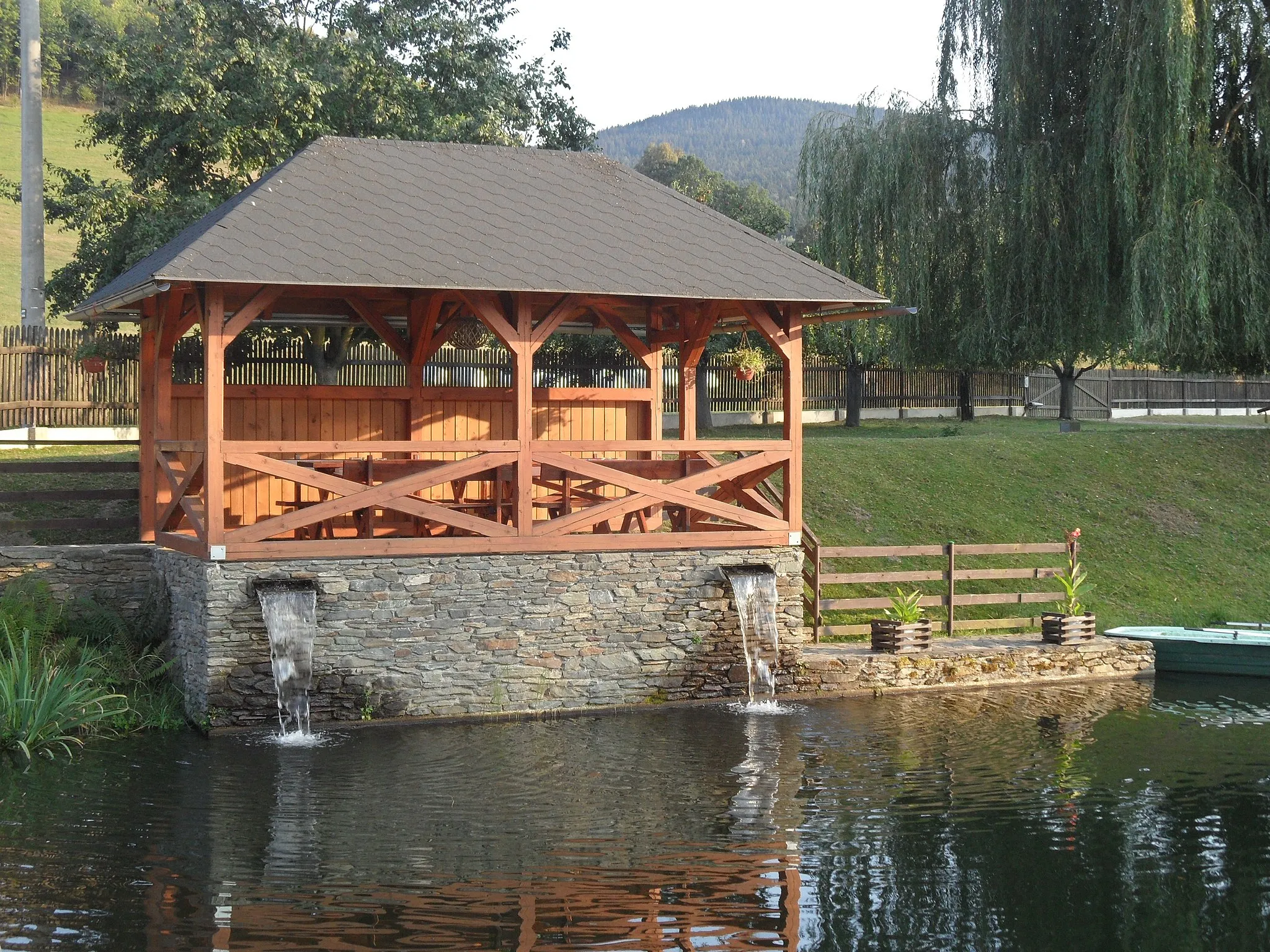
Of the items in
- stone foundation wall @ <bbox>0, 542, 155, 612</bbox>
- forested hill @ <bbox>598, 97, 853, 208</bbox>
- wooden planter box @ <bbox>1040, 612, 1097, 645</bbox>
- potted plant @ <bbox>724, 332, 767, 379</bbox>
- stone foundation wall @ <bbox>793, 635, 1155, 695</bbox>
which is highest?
forested hill @ <bbox>598, 97, 853, 208</bbox>

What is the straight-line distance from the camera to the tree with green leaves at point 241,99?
19.0 meters

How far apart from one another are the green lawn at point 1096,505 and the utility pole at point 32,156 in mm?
10724

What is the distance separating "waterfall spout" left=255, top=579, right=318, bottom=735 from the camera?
12266 mm

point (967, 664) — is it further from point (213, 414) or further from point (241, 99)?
point (241, 99)

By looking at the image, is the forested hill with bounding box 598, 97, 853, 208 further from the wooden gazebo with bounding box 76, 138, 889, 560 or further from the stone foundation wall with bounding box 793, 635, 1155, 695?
the stone foundation wall with bounding box 793, 635, 1155, 695

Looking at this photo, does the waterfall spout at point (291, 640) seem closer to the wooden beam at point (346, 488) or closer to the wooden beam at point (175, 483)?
the wooden beam at point (346, 488)

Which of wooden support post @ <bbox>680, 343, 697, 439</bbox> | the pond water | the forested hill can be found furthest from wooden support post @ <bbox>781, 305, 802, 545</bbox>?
the forested hill

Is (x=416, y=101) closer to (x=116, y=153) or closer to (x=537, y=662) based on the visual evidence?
(x=116, y=153)

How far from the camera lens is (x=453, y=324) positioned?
53.7ft

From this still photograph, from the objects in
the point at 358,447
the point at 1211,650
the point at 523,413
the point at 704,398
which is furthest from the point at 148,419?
the point at 704,398

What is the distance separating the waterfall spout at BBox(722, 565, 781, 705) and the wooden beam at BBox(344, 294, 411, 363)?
4.87 metres

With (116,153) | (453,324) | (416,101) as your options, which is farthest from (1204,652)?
(116,153)

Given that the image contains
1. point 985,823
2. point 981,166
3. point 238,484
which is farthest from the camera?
point 981,166

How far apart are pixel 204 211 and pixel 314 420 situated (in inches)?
185
